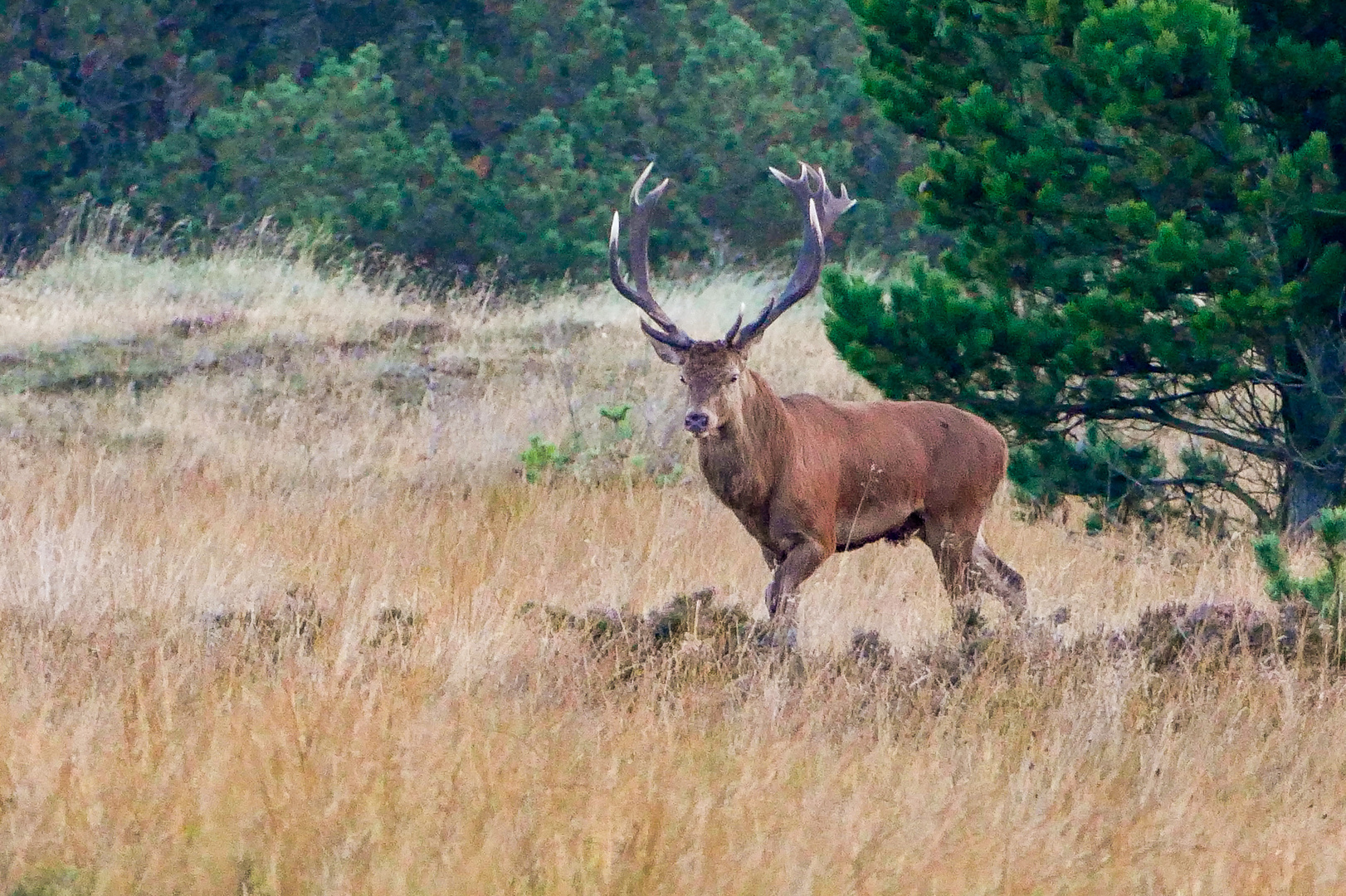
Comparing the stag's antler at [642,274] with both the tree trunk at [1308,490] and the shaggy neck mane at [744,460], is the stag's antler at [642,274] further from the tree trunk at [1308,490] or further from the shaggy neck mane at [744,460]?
the tree trunk at [1308,490]

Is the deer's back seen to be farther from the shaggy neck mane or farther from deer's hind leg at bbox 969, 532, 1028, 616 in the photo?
deer's hind leg at bbox 969, 532, 1028, 616

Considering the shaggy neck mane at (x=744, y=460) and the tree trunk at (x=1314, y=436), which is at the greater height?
the shaggy neck mane at (x=744, y=460)

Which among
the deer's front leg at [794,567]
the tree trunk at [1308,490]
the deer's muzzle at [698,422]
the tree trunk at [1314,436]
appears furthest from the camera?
the tree trunk at [1308,490]

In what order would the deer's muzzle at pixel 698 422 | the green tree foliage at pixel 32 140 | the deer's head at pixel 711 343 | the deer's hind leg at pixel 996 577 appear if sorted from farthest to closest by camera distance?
1. the green tree foliage at pixel 32 140
2. the deer's hind leg at pixel 996 577
3. the deer's head at pixel 711 343
4. the deer's muzzle at pixel 698 422

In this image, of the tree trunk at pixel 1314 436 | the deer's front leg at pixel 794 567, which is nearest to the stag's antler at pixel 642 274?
the deer's front leg at pixel 794 567

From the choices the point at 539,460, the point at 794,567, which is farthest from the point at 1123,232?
the point at 539,460

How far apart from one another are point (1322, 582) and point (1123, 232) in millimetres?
2962

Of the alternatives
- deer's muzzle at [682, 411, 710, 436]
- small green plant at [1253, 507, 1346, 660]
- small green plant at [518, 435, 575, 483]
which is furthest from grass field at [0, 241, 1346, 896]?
deer's muzzle at [682, 411, 710, 436]

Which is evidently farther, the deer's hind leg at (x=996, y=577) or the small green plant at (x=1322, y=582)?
the deer's hind leg at (x=996, y=577)

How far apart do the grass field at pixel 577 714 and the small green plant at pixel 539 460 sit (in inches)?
16.9

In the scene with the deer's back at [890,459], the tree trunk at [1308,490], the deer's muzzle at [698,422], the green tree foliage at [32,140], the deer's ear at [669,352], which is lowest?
the green tree foliage at [32,140]

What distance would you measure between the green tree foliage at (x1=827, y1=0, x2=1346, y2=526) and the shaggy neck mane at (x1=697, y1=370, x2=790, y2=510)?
2.14 metres

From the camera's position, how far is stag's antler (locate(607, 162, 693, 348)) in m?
7.83

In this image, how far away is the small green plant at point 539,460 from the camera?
11286 mm
